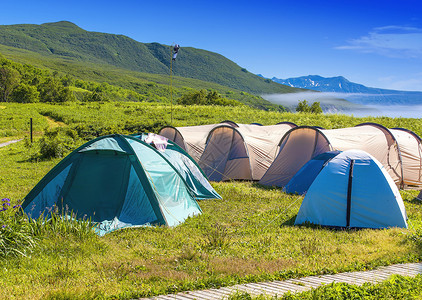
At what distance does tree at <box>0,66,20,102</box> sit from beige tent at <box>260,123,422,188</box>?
65798 mm

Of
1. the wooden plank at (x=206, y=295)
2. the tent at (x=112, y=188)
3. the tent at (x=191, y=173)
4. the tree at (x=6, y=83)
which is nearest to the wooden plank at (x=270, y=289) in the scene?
the wooden plank at (x=206, y=295)

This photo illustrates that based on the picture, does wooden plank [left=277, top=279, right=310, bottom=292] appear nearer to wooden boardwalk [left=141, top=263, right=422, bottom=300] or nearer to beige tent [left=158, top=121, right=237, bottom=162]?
wooden boardwalk [left=141, top=263, right=422, bottom=300]

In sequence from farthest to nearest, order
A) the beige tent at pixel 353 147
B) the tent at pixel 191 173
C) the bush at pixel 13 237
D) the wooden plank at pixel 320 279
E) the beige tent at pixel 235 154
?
the beige tent at pixel 235 154, the beige tent at pixel 353 147, the tent at pixel 191 173, the bush at pixel 13 237, the wooden plank at pixel 320 279

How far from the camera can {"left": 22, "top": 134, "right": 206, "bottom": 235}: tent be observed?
8.99 metres

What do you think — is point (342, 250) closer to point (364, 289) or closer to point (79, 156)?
point (364, 289)

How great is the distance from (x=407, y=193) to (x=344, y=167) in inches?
195

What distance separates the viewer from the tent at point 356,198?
889 centimetres

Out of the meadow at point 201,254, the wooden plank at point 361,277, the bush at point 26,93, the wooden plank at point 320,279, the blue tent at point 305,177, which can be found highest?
the bush at point 26,93

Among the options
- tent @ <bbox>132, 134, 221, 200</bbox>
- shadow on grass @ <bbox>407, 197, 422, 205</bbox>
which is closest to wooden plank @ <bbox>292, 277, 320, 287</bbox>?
tent @ <bbox>132, 134, 221, 200</bbox>

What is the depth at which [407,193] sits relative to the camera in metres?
12.9

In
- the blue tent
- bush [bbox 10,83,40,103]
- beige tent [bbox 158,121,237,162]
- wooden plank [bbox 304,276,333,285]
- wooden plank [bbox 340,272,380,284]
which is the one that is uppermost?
bush [bbox 10,83,40,103]

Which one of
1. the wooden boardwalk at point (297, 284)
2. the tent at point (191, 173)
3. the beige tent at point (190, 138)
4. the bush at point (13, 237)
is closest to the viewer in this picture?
the wooden boardwalk at point (297, 284)

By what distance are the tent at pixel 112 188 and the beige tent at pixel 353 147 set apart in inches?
229

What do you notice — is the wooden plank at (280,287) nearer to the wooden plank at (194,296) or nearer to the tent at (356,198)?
the wooden plank at (194,296)
